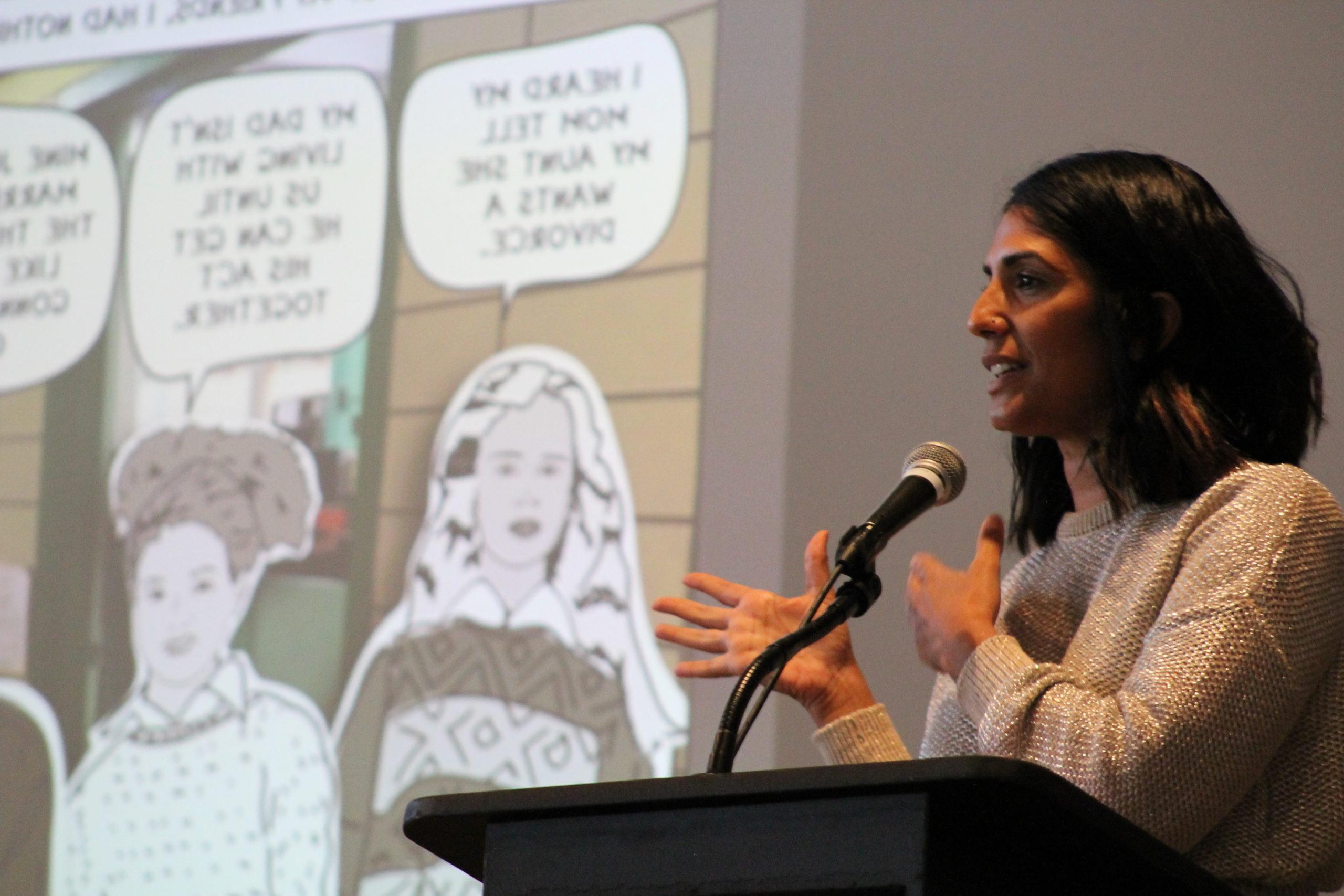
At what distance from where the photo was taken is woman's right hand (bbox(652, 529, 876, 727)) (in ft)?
4.85

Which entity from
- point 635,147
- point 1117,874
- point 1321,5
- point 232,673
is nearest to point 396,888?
point 232,673

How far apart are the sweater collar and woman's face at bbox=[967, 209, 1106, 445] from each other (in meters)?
0.07

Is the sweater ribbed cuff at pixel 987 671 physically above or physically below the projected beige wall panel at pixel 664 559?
below

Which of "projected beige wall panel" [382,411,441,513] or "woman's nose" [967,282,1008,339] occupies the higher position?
"woman's nose" [967,282,1008,339]

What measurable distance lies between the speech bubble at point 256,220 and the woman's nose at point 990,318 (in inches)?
60.1

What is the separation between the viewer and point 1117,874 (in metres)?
1.00

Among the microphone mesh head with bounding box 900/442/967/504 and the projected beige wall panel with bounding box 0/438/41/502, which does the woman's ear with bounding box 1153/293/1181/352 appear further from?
the projected beige wall panel with bounding box 0/438/41/502

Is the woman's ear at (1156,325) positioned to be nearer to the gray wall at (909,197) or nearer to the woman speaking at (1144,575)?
the woman speaking at (1144,575)

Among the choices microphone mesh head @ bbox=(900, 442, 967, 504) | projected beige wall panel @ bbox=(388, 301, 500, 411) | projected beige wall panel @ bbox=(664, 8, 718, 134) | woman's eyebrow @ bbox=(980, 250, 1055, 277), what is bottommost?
microphone mesh head @ bbox=(900, 442, 967, 504)

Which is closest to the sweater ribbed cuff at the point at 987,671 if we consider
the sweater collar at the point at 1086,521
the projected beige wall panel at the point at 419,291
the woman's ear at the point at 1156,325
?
the sweater collar at the point at 1086,521

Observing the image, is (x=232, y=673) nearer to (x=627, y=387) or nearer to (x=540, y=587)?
(x=540, y=587)

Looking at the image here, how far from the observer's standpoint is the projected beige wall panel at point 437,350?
2.74m

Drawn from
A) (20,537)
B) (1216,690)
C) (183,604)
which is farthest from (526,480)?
(1216,690)

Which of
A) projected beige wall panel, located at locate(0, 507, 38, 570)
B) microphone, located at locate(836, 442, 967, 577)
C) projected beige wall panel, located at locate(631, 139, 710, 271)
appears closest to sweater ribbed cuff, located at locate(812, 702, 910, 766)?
microphone, located at locate(836, 442, 967, 577)
